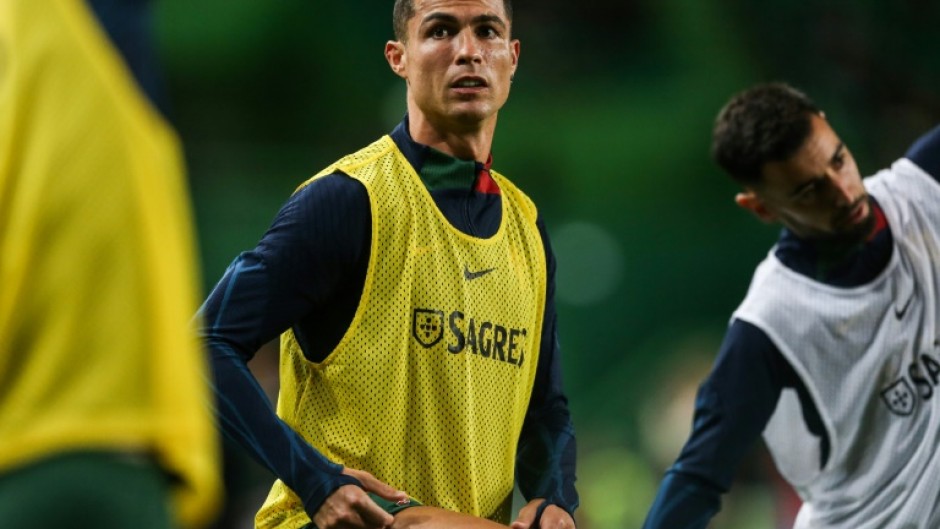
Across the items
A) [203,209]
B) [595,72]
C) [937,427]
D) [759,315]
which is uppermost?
[595,72]

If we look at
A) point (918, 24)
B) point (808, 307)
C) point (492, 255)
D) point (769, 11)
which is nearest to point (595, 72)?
point (769, 11)

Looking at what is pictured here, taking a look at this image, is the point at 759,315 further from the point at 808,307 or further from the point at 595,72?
the point at 595,72

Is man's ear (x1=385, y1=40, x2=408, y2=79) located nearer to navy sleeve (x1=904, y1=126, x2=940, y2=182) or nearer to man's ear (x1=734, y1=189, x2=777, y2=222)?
man's ear (x1=734, y1=189, x2=777, y2=222)

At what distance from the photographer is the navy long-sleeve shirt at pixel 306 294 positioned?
3410mm

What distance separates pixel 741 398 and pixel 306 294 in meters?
1.77

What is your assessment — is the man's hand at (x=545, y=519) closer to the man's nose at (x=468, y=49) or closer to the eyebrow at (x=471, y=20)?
the man's nose at (x=468, y=49)

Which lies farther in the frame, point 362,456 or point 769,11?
point 769,11

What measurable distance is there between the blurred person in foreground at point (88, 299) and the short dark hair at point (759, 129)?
3539mm

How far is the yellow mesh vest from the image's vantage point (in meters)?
3.62

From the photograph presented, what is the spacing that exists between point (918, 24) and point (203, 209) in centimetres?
628

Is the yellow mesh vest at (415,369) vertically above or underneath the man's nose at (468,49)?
underneath

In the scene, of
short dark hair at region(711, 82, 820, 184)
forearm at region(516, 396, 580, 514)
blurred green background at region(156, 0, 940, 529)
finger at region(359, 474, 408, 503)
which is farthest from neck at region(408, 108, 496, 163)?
blurred green background at region(156, 0, 940, 529)

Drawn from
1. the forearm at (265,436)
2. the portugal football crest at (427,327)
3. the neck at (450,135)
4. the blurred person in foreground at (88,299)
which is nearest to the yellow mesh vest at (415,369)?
the portugal football crest at (427,327)

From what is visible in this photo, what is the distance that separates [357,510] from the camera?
332 cm
